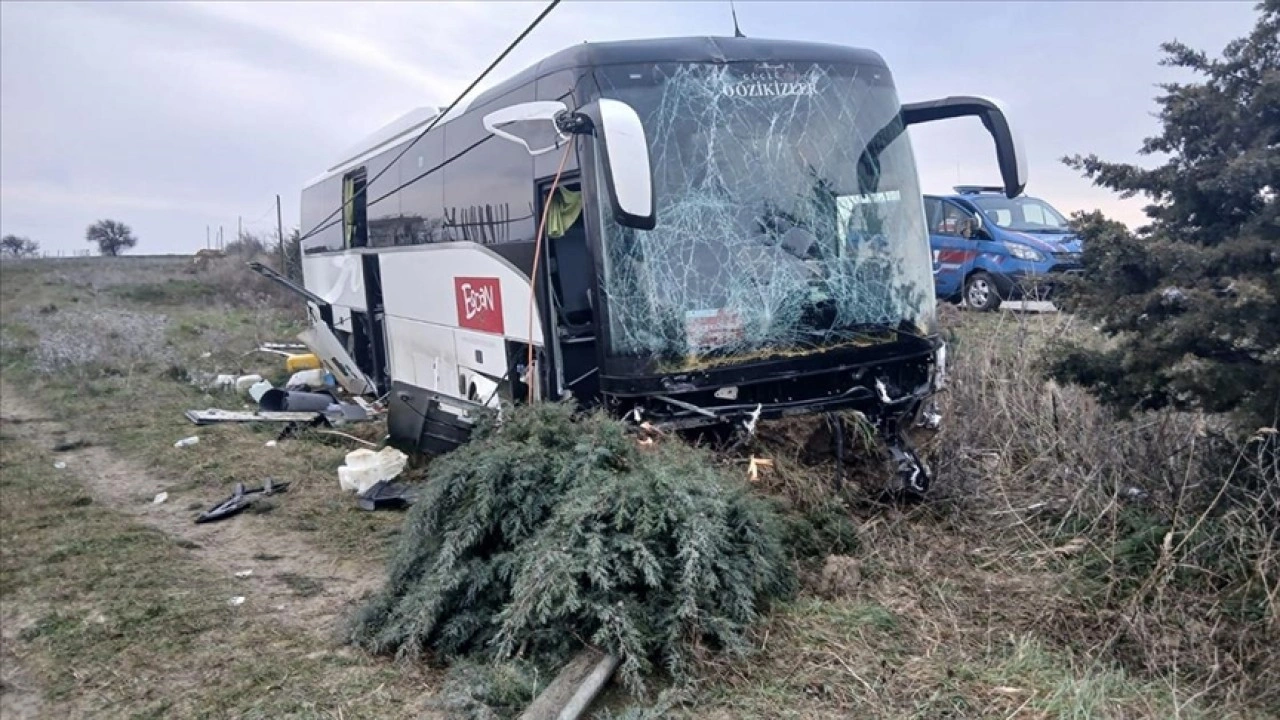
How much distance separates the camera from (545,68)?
19.6 feet

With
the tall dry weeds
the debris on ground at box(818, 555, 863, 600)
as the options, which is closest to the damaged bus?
the tall dry weeds

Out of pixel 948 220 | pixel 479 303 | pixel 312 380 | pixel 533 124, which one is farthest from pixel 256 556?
pixel 948 220

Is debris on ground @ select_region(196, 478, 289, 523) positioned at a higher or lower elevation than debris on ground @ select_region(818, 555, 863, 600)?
lower

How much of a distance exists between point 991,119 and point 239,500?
6.54 meters

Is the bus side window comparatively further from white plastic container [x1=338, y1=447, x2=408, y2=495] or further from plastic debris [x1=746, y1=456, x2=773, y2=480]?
plastic debris [x1=746, y1=456, x2=773, y2=480]

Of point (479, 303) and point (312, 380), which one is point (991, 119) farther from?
point (312, 380)

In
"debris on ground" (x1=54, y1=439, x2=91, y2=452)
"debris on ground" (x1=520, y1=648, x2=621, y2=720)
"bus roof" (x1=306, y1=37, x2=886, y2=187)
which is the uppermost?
"bus roof" (x1=306, y1=37, x2=886, y2=187)

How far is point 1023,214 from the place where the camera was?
503 inches

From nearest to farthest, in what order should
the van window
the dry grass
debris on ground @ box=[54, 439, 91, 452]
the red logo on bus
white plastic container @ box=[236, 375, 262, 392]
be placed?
the dry grass
the red logo on bus
debris on ground @ box=[54, 439, 91, 452]
the van window
white plastic container @ box=[236, 375, 262, 392]

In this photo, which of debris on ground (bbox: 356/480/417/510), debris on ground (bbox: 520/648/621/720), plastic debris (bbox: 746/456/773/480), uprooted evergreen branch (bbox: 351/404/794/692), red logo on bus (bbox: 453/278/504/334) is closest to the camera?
debris on ground (bbox: 520/648/621/720)

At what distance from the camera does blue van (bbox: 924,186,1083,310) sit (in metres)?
11.6

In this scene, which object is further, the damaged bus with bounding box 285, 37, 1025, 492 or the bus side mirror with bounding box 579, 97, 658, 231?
the damaged bus with bounding box 285, 37, 1025, 492

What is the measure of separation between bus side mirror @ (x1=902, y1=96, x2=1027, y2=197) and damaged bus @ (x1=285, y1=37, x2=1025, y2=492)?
0.5 inches

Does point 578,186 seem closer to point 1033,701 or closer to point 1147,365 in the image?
point 1147,365
